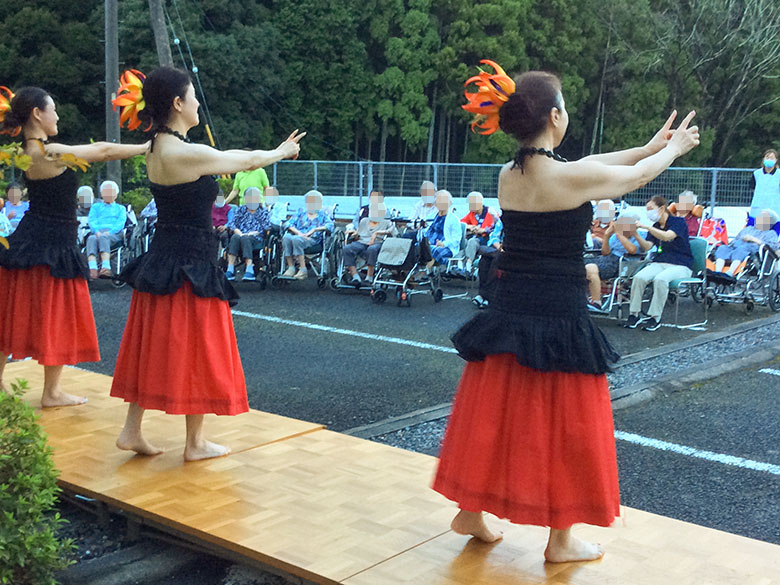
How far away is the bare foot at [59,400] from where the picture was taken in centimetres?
555

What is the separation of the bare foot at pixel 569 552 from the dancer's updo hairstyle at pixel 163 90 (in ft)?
8.78

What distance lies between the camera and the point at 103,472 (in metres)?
4.43

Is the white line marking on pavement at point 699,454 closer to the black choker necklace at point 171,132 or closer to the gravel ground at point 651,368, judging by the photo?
the gravel ground at point 651,368

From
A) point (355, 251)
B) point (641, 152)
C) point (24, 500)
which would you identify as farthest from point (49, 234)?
point (355, 251)

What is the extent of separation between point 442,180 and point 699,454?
48.3 feet

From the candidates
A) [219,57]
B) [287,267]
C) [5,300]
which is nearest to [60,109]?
[219,57]

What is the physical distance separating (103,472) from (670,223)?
754 cm

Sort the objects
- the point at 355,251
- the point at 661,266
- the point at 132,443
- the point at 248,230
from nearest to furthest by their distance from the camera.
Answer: the point at 132,443, the point at 661,266, the point at 355,251, the point at 248,230

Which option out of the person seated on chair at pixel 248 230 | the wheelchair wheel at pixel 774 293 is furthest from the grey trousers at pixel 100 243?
the wheelchair wheel at pixel 774 293

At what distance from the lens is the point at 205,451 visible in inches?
184

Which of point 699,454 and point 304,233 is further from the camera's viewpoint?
point 304,233

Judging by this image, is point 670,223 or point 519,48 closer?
point 670,223

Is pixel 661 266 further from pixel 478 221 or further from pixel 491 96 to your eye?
pixel 491 96

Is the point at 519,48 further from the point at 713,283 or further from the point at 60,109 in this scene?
the point at 713,283
